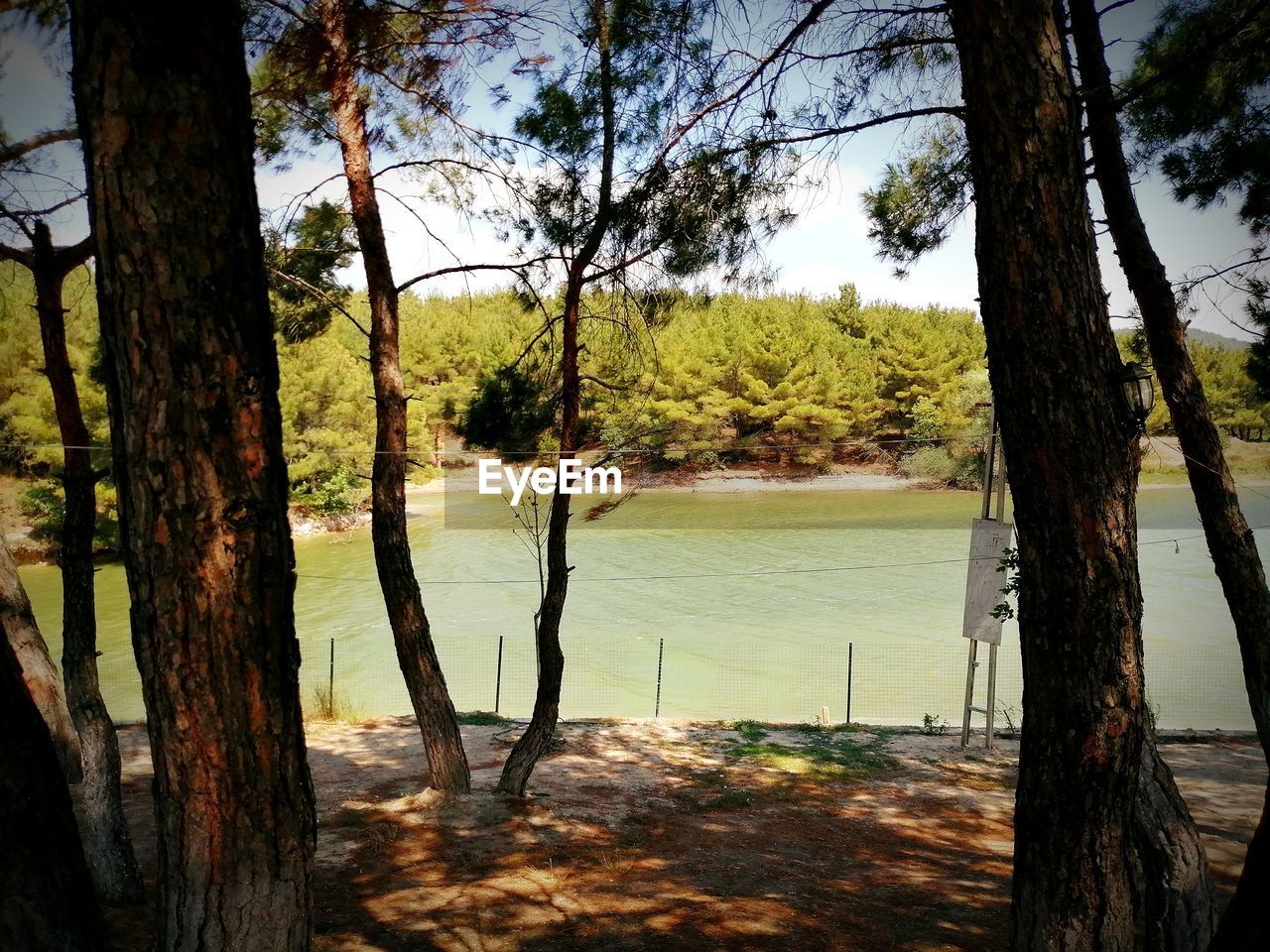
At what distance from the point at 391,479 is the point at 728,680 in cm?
788

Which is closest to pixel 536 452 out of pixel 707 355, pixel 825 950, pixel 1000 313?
pixel 825 950

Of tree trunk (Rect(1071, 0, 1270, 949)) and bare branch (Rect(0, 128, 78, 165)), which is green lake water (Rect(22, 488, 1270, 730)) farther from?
bare branch (Rect(0, 128, 78, 165))

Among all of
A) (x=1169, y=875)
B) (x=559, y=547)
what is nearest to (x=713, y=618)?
(x=559, y=547)

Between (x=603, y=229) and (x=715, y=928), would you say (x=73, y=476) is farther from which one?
(x=715, y=928)

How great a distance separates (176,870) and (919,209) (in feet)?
15.6

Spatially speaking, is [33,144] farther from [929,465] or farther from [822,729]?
[929,465]

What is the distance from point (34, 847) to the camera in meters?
1.42

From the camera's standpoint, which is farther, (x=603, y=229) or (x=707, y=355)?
(x=707, y=355)

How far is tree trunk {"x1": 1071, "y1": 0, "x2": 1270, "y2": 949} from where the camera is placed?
4.15 metres

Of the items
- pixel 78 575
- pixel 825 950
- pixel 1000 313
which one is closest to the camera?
pixel 1000 313

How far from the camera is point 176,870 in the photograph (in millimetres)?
1710

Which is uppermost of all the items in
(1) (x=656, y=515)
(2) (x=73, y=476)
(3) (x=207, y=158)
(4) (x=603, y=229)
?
(4) (x=603, y=229)

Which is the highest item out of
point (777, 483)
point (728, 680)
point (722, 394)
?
point (722, 394)

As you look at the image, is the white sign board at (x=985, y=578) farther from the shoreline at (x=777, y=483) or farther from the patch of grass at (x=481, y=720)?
the shoreline at (x=777, y=483)
